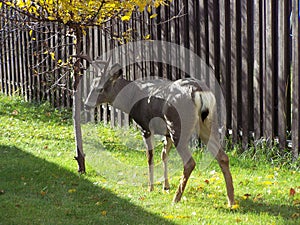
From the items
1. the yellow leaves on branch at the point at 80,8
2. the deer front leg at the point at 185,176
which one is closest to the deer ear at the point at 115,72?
the yellow leaves on branch at the point at 80,8

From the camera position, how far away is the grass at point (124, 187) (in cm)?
556

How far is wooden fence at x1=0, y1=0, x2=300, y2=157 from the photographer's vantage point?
289 inches

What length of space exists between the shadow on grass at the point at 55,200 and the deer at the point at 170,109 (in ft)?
2.17

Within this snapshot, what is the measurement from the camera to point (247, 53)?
7863 mm

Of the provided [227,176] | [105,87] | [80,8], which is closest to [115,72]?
[105,87]

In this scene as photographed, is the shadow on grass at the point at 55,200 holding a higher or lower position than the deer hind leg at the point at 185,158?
lower

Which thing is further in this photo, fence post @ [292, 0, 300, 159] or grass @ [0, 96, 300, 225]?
fence post @ [292, 0, 300, 159]

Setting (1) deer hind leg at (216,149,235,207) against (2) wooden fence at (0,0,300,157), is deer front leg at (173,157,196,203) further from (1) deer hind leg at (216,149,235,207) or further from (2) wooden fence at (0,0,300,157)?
(2) wooden fence at (0,0,300,157)

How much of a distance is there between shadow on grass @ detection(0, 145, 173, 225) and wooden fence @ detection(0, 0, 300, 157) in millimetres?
1222

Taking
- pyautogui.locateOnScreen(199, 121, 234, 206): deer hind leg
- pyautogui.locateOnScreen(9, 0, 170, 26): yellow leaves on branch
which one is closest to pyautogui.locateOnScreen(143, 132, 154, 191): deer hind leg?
pyautogui.locateOnScreen(199, 121, 234, 206): deer hind leg

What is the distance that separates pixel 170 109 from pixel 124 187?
51.5 inches

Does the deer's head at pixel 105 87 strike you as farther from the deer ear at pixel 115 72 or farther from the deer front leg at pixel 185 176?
the deer front leg at pixel 185 176

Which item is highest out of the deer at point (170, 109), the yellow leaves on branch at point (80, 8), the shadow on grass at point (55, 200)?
the yellow leaves on branch at point (80, 8)

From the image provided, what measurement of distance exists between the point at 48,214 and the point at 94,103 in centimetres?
148
